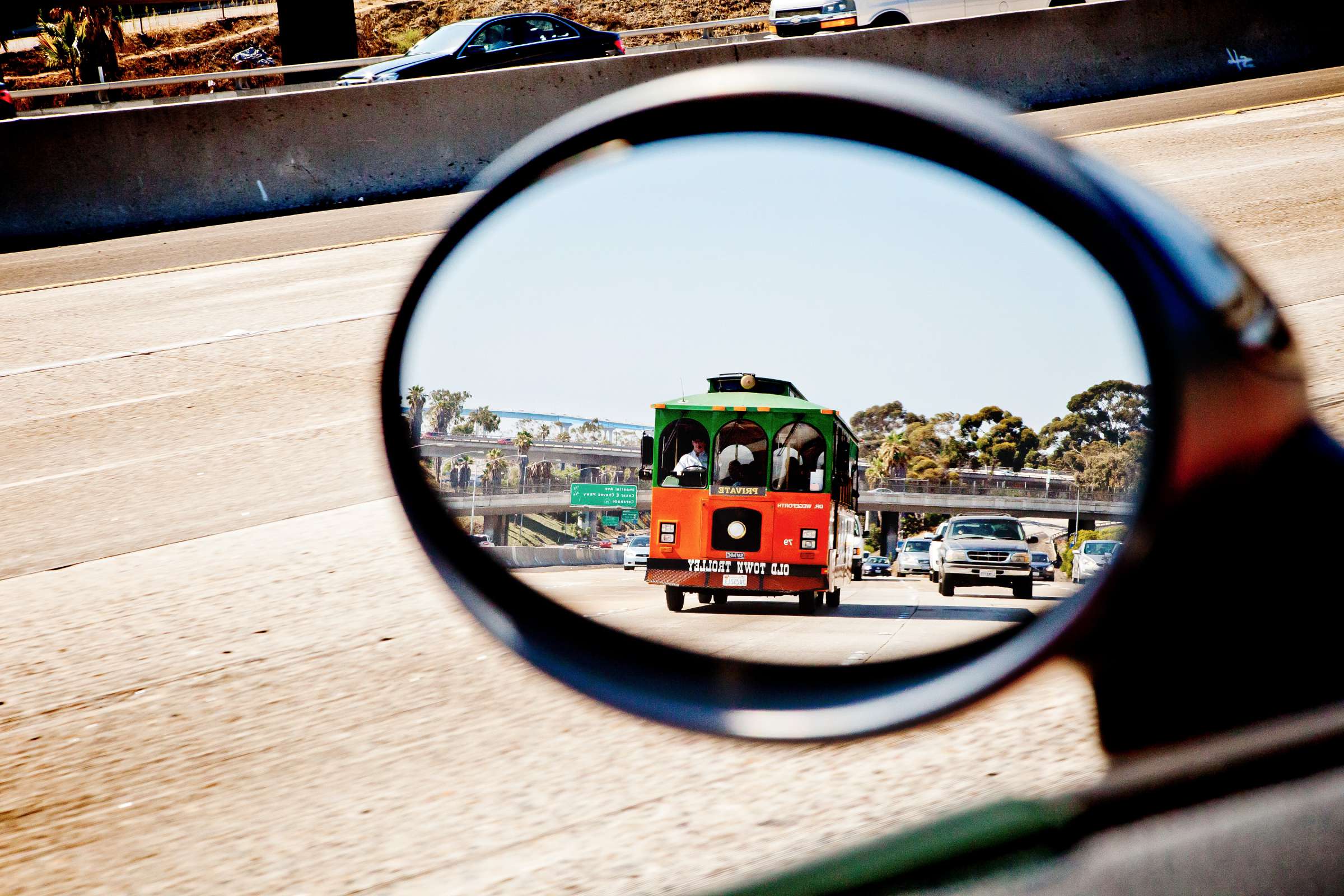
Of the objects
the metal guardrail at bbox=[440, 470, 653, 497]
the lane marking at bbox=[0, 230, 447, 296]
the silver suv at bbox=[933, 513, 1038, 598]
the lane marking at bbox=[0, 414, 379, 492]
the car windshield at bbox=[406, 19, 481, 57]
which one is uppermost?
the car windshield at bbox=[406, 19, 481, 57]

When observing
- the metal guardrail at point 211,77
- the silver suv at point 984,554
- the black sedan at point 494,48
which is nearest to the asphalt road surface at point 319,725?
the silver suv at point 984,554

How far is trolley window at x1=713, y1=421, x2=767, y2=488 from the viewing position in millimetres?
1538

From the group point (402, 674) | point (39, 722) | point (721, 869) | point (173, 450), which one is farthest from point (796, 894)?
point (173, 450)

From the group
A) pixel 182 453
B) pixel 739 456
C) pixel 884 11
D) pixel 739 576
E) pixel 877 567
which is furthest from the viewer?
pixel 884 11

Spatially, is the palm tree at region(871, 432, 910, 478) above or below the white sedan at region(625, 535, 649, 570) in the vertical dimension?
above

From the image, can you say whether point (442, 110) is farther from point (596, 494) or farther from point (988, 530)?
point (988, 530)

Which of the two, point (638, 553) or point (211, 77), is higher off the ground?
point (211, 77)

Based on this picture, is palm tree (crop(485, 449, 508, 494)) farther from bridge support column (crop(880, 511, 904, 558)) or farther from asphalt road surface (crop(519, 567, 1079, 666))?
bridge support column (crop(880, 511, 904, 558))

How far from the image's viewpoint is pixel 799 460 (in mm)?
1591

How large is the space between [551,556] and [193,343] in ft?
26.2

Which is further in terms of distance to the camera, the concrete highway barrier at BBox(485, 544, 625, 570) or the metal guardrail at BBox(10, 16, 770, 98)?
the metal guardrail at BBox(10, 16, 770, 98)

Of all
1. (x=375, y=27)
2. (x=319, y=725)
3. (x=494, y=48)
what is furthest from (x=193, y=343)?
(x=375, y=27)

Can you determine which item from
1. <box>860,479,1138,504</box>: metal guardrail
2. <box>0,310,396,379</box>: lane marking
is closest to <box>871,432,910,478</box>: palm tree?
<box>860,479,1138,504</box>: metal guardrail

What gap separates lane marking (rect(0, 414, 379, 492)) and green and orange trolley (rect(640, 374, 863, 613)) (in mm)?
5106
